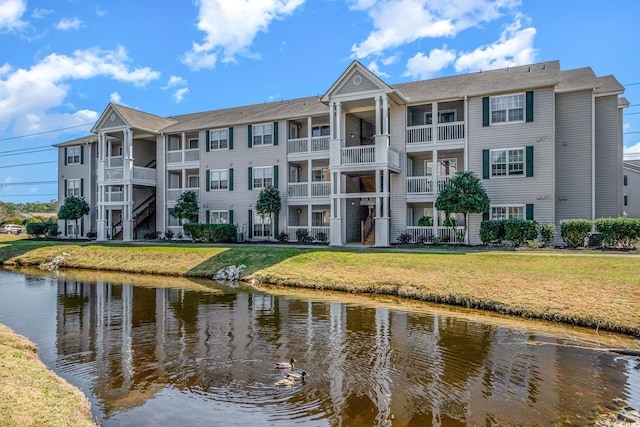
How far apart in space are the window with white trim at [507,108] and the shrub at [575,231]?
5660mm

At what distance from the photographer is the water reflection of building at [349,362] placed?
7.14 metres

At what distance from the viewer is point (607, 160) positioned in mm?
22625

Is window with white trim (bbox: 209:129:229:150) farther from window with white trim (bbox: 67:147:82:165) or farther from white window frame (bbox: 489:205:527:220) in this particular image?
white window frame (bbox: 489:205:527:220)

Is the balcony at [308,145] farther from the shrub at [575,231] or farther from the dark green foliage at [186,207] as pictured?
the shrub at [575,231]

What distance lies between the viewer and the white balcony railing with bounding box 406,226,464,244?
2318 cm

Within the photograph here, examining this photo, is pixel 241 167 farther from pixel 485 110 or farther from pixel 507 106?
pixel 507 106

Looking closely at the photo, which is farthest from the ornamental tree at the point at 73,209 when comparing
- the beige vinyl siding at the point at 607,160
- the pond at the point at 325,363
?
the beige vinyl siding at the point at 607,160

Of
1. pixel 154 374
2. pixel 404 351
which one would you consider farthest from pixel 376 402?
pixel 154 374

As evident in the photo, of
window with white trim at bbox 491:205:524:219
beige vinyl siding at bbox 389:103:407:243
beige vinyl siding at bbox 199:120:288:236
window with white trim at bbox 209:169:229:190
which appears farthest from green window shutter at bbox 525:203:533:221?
window with white trim at bbox 209:169:229:190

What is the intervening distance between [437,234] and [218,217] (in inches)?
594

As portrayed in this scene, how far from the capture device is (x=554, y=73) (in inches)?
892

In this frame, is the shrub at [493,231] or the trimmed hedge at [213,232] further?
the trimmed hedge at [213,232]

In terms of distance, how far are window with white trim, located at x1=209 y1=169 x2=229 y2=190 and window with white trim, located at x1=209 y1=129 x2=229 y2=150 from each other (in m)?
1.67

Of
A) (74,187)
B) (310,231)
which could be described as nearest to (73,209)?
(74,187)
